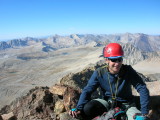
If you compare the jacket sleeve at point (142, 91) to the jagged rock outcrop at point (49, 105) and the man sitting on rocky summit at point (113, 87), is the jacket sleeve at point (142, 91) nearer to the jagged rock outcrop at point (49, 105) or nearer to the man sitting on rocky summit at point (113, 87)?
the man sitting on rocky summit at point (113, 87)

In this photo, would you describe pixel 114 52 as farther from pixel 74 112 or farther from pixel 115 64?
pixel 74 112

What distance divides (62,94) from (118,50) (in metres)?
3.57

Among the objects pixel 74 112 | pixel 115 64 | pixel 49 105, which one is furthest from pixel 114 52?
pixel 49 105

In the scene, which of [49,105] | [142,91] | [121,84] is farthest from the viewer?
[49,105]

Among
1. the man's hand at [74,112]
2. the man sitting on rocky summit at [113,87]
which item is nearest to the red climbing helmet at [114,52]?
the man sitting on rocky summit at [113,87]

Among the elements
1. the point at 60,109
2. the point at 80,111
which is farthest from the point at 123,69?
the point at 60,109

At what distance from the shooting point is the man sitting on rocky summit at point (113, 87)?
12.6ft

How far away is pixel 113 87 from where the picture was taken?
13.2 feet

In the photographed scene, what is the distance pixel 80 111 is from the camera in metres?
4.12

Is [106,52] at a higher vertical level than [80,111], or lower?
higher

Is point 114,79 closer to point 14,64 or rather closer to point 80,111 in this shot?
point 80,111

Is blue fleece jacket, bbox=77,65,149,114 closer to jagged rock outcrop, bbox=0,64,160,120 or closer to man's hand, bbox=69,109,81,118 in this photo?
man's hand, bbox=69,109,81,118

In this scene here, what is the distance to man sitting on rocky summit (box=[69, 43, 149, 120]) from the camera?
3830 mm

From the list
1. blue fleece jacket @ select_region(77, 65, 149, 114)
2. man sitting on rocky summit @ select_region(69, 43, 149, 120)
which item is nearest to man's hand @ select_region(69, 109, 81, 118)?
man sitting on rocky summit @ select_region(69, 43, 149, 120)
